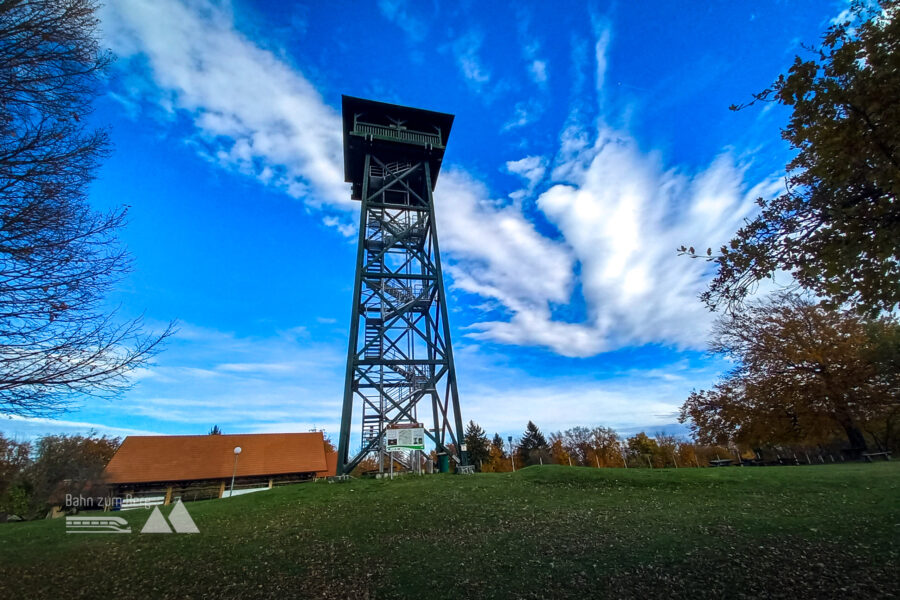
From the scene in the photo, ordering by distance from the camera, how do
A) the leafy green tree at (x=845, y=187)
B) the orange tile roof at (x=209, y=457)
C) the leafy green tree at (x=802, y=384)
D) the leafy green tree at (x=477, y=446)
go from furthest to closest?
the leafy green tree at (x=477, y=446) → the orange tile roof at (x=209, y=457) → the leafy green tree at (x=802, y=384) → the leafy green tree at (x=845, y=187)

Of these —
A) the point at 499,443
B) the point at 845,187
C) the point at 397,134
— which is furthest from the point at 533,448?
the point at 845,187

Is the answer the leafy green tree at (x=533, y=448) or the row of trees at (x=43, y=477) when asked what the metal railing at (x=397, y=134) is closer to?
the row of trees at (x=43, y=477)

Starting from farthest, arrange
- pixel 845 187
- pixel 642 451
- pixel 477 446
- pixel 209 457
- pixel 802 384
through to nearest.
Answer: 1. pixel 642 451
2. pixel 477 446
3. pixel 209 457
4. pixel 802 384
5. pixel 845 187

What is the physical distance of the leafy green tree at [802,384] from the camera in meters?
17.9

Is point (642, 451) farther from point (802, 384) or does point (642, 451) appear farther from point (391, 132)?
point (391, 132)

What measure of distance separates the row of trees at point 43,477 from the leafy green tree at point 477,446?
26825 mm

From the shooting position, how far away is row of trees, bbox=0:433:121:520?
20109mm

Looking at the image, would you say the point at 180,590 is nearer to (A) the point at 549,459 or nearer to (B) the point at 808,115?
(B) the point at 808,115

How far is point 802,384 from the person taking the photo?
62.0ft

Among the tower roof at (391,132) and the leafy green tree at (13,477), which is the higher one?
the tower roof at (391,132)

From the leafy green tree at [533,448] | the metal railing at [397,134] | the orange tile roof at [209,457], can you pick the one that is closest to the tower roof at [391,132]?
the metal railing at [397,134]

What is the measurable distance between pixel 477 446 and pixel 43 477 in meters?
33.1

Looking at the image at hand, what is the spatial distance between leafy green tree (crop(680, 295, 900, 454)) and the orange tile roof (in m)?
24.6

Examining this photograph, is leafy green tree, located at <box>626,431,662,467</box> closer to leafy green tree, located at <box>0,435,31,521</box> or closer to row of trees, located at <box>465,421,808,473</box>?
row of trees, located at <box>465,421,808,473</box>
